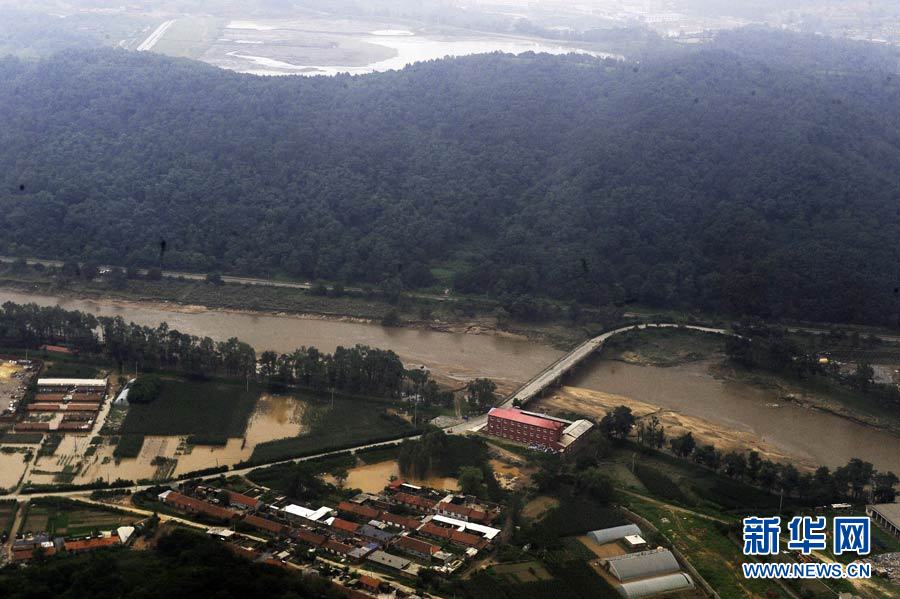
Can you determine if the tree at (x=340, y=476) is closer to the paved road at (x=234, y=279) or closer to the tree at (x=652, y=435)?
the tree at (x=652, y=435)

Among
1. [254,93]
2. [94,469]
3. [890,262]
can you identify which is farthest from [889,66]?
[94,469]

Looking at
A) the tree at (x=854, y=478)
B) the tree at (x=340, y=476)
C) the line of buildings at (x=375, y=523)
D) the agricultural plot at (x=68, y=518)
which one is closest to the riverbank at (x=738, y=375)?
the tree at (x=854, y=478)

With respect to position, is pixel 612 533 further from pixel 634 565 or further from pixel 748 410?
pixel 748 410

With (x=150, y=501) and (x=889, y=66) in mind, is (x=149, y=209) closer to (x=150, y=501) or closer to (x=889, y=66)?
(x=150, y=501)

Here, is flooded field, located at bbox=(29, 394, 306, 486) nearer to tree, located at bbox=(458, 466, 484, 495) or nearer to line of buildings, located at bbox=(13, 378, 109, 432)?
line of buildings, located at bbox=(13, 378, 109, 432)

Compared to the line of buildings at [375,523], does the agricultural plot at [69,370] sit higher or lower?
lower

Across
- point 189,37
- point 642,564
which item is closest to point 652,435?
point 642,564
